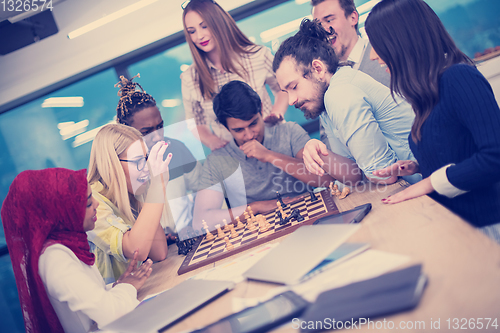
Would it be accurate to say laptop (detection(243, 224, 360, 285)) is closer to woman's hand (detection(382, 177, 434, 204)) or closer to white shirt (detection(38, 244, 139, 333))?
woman's hand (detection(382, 177, 434, 204))

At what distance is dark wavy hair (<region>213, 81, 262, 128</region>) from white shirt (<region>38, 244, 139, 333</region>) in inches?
59.5

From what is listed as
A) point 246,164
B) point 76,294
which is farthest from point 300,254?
point 246,164

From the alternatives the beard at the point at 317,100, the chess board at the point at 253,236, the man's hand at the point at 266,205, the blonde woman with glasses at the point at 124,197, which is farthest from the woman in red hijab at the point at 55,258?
the beard at the point at 317,100

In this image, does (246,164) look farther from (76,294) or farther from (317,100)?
(76,294)

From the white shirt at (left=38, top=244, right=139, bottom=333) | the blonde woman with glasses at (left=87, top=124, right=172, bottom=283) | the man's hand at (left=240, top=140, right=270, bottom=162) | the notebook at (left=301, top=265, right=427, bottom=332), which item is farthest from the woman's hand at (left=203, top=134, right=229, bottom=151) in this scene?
the notebook at (left=301, top=265, right=427, bottom=332)

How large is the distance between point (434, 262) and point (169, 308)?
28.8 inches

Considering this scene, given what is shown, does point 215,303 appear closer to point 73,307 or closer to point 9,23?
point 73,307

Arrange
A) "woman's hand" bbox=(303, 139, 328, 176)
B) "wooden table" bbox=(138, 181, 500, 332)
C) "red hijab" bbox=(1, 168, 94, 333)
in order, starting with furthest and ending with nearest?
1. "woman's hand" bbox=(303, 139, 328, 176)
2. "red hijab" bbox=(1, 168, 94, 333)
3. "wooden table" bbox=(138, 181, 500, 332)

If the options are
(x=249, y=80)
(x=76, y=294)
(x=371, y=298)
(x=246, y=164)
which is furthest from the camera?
(x=249, y=80)

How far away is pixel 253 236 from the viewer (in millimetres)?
1606

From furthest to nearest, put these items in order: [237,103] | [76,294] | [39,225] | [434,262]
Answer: [237,103] → [39,225] → [76,294] → [434,262]

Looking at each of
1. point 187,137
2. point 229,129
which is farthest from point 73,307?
point 187,137

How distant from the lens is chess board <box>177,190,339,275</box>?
4.81 feet

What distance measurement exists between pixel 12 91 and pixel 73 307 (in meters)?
3.09
